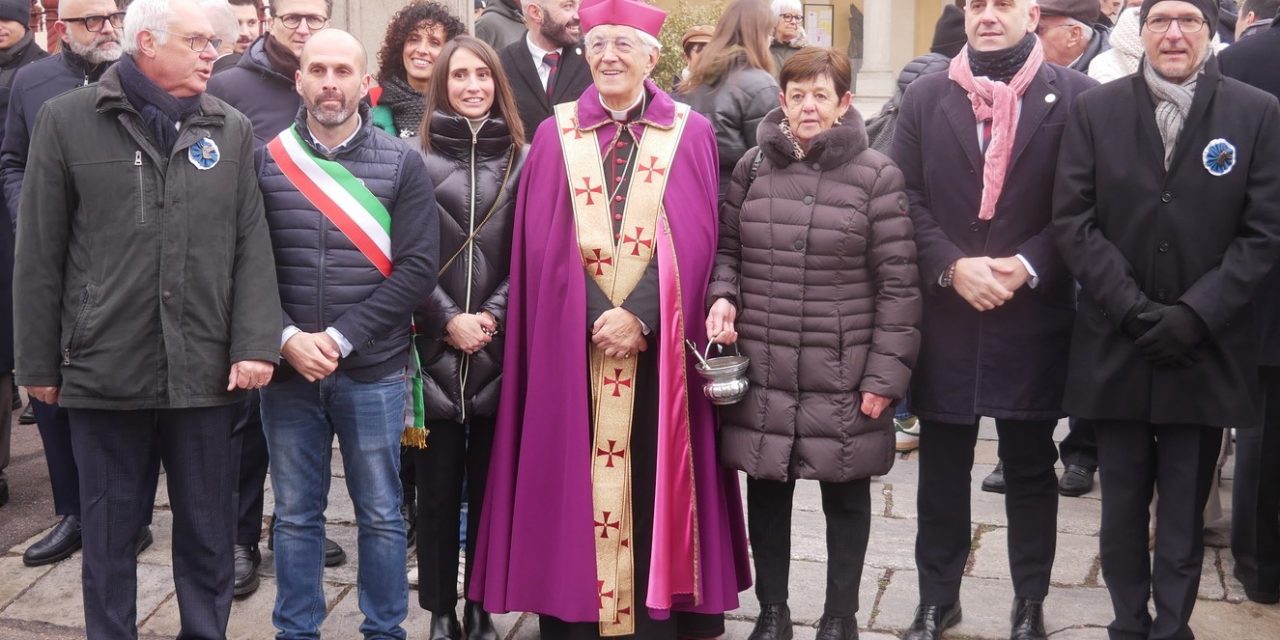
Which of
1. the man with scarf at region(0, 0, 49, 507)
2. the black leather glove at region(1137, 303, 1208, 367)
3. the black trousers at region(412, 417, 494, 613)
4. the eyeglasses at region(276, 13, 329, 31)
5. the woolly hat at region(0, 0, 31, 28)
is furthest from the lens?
the woolly hat at region(0, 0, 31, 28)

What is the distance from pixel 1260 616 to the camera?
4801 mm

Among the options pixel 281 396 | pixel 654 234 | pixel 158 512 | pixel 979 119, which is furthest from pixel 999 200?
pixel 158 512

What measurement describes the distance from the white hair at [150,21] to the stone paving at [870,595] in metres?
1.95

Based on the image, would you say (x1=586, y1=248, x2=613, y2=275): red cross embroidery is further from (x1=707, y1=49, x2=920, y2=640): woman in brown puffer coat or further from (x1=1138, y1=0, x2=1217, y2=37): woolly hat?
(x1=1138, y1=0, x2=1217, y2=37): woolly hat

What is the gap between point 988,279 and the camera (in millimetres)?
4242

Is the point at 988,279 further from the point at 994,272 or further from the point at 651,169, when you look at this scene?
the point at 651,169

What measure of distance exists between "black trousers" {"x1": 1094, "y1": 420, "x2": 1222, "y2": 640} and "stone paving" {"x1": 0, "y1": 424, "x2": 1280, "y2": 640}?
0.41 m

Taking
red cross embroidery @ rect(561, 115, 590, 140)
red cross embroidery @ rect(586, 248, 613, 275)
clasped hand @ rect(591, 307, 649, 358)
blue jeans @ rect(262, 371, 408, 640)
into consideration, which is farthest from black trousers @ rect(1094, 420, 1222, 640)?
blue jeans @ rect(262, 371, 408, 640)

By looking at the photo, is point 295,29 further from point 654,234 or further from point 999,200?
point 999,200

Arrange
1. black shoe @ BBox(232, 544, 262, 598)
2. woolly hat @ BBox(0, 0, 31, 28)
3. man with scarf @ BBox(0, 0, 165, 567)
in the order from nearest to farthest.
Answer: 1. black shoe @ BBox(232, 544, 262, 598)
2. man with scarf @ BBox(0, 0, 165, 567)
3. woolly hat @ BBox(0, 0, 31, 28)

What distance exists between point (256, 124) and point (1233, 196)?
10.5 feet

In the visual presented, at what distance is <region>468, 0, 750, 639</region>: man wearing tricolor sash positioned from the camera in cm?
434

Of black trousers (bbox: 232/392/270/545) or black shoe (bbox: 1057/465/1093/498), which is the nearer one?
black trousers (bbox: 232/392/270/545)

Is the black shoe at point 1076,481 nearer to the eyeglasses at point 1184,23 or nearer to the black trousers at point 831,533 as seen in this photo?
the black trousers at point 831,533
